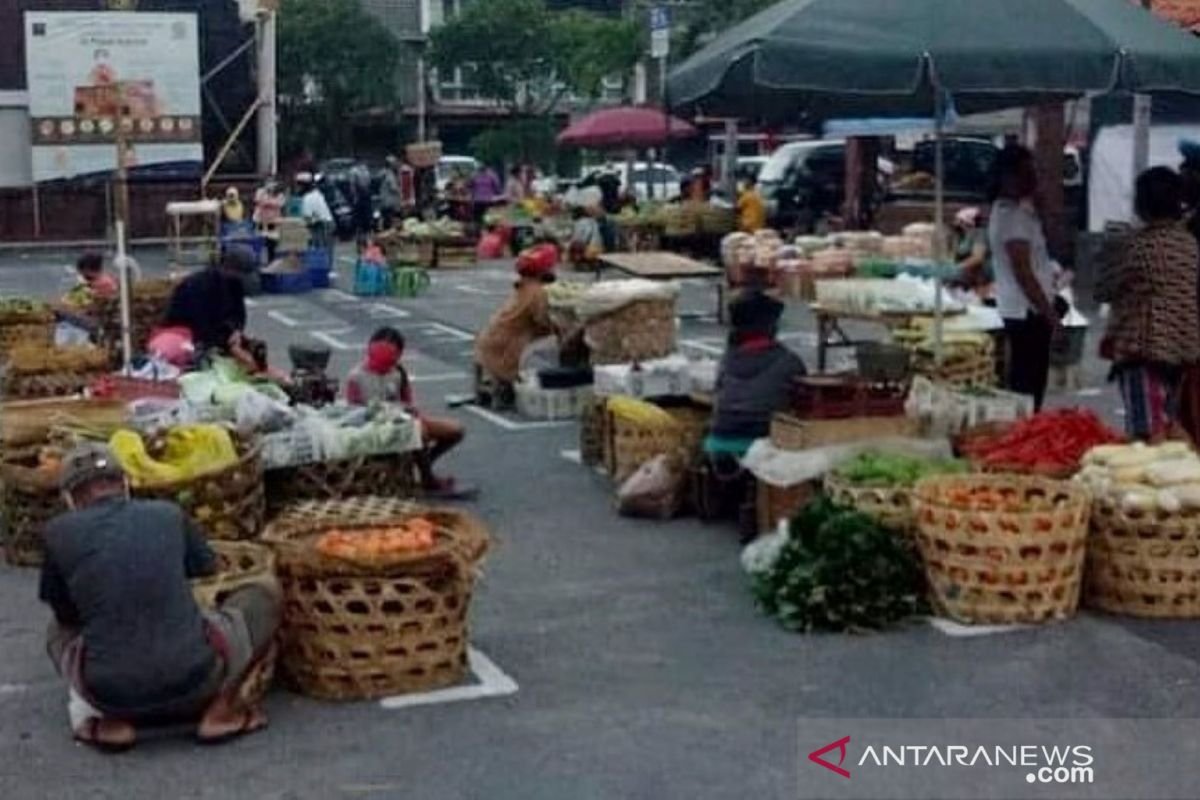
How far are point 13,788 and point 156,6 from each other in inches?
1272

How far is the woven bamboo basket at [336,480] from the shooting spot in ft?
28.9

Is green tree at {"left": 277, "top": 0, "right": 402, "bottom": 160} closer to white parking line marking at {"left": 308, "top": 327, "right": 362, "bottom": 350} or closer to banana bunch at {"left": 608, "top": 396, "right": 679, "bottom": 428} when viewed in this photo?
white parking line marking at {"left": 308, "top": 327, "right": 362, "bottom": 350}

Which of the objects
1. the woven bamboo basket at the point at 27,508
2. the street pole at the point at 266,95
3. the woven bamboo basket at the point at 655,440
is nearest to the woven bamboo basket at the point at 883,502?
the woven bamboo basket at the point at 655,440

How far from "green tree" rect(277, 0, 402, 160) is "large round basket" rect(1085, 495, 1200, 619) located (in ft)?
134

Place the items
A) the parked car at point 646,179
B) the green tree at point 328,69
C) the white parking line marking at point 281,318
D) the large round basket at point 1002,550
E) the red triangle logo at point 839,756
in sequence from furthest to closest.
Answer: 1. the green tree at point 328,69
2. the parked car at point 646,179
3. the white parking line marking at point 281,318
4. the large round basket at point 1002,550
5. the red triangle logo at point 839,756

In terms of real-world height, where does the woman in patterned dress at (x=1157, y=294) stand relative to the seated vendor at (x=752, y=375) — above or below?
above

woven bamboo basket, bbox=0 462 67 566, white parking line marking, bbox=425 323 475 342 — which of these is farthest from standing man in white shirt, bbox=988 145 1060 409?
white parking line marking, bbox=425 323 475 342

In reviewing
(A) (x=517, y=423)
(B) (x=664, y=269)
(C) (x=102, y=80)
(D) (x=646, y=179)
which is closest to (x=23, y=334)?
(A) (x=517, y=423)

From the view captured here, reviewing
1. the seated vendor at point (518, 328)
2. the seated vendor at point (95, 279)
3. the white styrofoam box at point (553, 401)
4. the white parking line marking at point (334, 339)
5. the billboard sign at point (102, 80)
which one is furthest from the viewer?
the billboard sign at point (102, 80)

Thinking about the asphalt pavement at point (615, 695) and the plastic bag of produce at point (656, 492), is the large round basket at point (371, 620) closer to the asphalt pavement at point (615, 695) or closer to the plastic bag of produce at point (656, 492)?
the asphalt pavement at point (615, 695)

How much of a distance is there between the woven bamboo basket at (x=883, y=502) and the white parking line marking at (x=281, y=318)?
13.0m

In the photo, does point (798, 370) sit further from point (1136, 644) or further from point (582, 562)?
point (1136, 644)

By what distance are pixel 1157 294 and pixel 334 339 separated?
11.2 meters

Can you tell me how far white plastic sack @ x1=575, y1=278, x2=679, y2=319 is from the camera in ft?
42.1
